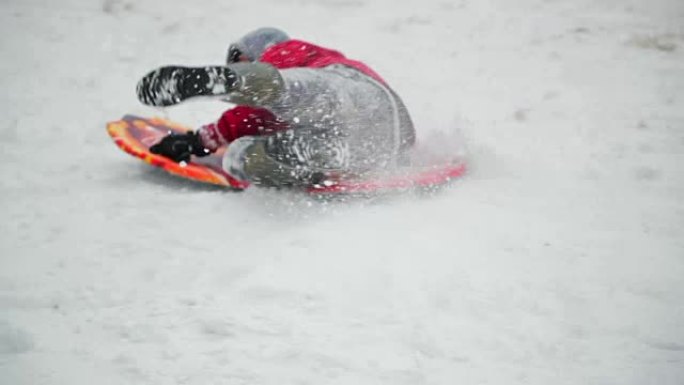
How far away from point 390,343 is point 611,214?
1.27 metres

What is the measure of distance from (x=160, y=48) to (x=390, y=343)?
359cm

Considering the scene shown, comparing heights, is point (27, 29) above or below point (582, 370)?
above

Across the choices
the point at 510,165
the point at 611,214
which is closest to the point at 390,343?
the point at 611,214

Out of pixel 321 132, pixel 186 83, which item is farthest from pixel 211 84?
pixel 321 132

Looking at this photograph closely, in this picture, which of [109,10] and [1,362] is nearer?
[1,362]

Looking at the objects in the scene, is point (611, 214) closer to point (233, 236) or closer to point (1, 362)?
point (233, 236)

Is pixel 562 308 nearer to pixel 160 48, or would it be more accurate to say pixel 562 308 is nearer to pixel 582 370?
pixel 582 370

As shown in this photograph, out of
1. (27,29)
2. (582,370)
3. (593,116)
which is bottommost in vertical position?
(582,370)

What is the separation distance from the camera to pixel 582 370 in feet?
6.10

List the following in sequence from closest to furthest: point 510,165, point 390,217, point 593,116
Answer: point 390,217, point 510,165, point 593,116

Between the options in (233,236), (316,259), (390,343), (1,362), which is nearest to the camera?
(1,362)

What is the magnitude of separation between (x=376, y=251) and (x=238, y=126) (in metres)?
0.99

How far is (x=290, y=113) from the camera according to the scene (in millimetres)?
2684

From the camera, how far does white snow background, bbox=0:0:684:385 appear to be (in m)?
1.87
